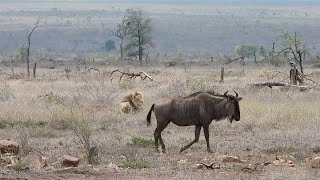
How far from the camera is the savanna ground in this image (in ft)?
40.4

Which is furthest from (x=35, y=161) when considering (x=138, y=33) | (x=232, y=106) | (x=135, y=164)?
(x=138, y=33)

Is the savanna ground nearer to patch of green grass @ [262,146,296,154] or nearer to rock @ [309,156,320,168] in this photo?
patch of green grass @ [262,146,296,154]

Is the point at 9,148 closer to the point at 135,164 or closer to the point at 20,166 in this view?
the point at 20,166

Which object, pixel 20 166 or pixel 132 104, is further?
pixel 132 104

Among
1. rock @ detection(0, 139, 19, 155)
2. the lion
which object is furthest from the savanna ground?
the lion

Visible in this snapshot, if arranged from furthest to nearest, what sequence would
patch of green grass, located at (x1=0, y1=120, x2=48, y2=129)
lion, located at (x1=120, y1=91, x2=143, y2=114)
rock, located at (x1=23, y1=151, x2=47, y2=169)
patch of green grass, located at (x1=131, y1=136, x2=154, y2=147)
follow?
1. lion, located at (x1=120, y1=91, x2=143, y2=114)
2. patch of green grass, located at (x1=0, y1=120, x2=48, y2=129)
3. patch of green grass, located at (x1=131, y1=136, x2=154, y2=147)
4. rock, located at (x1=23, y1=151, x2=47, y2=169)

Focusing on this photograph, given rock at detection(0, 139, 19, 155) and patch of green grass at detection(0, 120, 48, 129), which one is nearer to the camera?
rock at detection(0, 139, 19, 155)

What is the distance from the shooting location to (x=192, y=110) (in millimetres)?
15508

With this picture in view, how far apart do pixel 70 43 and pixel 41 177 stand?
402 feet

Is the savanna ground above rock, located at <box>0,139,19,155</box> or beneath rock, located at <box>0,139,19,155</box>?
beneath

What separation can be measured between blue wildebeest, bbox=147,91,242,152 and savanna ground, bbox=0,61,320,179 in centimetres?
56

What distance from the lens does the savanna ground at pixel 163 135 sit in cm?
1230

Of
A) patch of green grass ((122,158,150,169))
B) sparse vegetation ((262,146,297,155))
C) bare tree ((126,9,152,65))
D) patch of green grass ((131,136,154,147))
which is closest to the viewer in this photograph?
patch of green grass ((122,158,150,169))

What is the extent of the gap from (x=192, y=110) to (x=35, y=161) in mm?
3960
